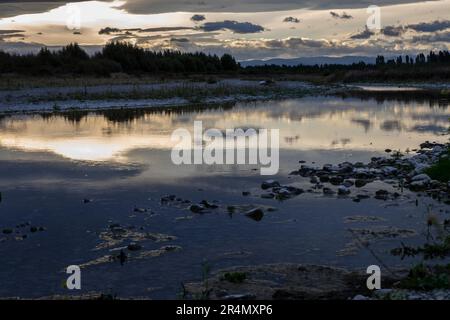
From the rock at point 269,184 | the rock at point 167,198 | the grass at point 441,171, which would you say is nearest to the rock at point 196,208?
the rock at point 167,198

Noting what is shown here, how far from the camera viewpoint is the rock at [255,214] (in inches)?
544

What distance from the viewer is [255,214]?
14.0m

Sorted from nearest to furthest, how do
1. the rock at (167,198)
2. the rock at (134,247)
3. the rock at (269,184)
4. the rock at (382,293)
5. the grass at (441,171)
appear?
the rock at (382,293) → the rock at (134,247) → the rock at (167,198) → the rock at (269,184) → the grass at (441,171)

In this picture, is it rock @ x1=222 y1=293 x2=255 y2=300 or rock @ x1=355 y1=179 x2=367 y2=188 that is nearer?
rock @ x1=222 y1=293 x2=255 y2=300

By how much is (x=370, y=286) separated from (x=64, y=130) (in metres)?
27.3

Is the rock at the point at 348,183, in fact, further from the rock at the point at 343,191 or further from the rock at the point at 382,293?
the rock at the point at 382,293

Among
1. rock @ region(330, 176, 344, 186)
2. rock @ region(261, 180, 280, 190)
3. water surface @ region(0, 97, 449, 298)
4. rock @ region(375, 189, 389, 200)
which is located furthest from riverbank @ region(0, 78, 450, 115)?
rock @ region(375, 189, 389, 200)

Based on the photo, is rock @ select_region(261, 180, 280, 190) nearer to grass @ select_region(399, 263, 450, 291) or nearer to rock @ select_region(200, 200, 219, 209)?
rock @ select_region(200, 200, 219, 209)

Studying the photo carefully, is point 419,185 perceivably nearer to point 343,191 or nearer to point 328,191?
point 343,191

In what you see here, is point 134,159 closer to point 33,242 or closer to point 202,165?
point 202,165

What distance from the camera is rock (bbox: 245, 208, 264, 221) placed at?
Result: 13.8m

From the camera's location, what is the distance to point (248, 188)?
17094 mm
